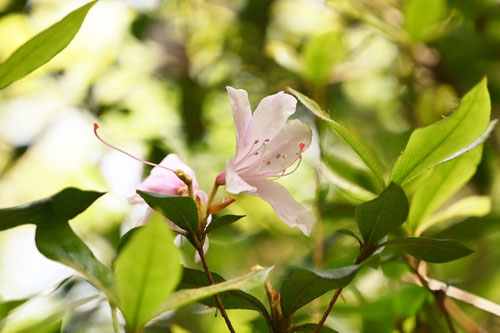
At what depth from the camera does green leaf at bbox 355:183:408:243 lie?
2.16 feet

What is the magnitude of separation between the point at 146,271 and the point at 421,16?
1165 mm

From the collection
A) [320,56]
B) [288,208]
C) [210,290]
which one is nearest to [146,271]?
[210,290]

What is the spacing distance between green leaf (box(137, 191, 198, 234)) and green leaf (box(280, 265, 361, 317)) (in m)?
0.13

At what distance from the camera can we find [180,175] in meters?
0.75

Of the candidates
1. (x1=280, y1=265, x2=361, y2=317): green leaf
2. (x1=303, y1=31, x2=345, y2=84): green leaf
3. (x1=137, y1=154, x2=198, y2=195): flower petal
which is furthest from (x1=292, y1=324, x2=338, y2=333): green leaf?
(x1=303, y1=31, x2=345, y2=84): green leaf

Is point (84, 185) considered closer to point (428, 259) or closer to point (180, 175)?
Result: point (180, 175)

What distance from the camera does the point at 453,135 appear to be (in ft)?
2.32

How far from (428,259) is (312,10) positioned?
6.10 ft

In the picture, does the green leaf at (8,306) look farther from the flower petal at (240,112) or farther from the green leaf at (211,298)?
the flower petal at (240,112)

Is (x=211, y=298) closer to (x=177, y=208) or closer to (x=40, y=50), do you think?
(x=177, y=208)

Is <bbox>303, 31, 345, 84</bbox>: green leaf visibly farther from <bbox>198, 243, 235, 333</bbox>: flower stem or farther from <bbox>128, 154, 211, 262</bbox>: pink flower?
<bbox>198, 243, 235, 333</bbox>: flower stem

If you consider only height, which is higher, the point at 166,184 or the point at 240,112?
the point at 240,112

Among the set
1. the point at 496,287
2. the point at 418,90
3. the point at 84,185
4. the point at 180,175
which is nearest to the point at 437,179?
the point at 180,175

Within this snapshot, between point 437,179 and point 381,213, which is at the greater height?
point 381,213
